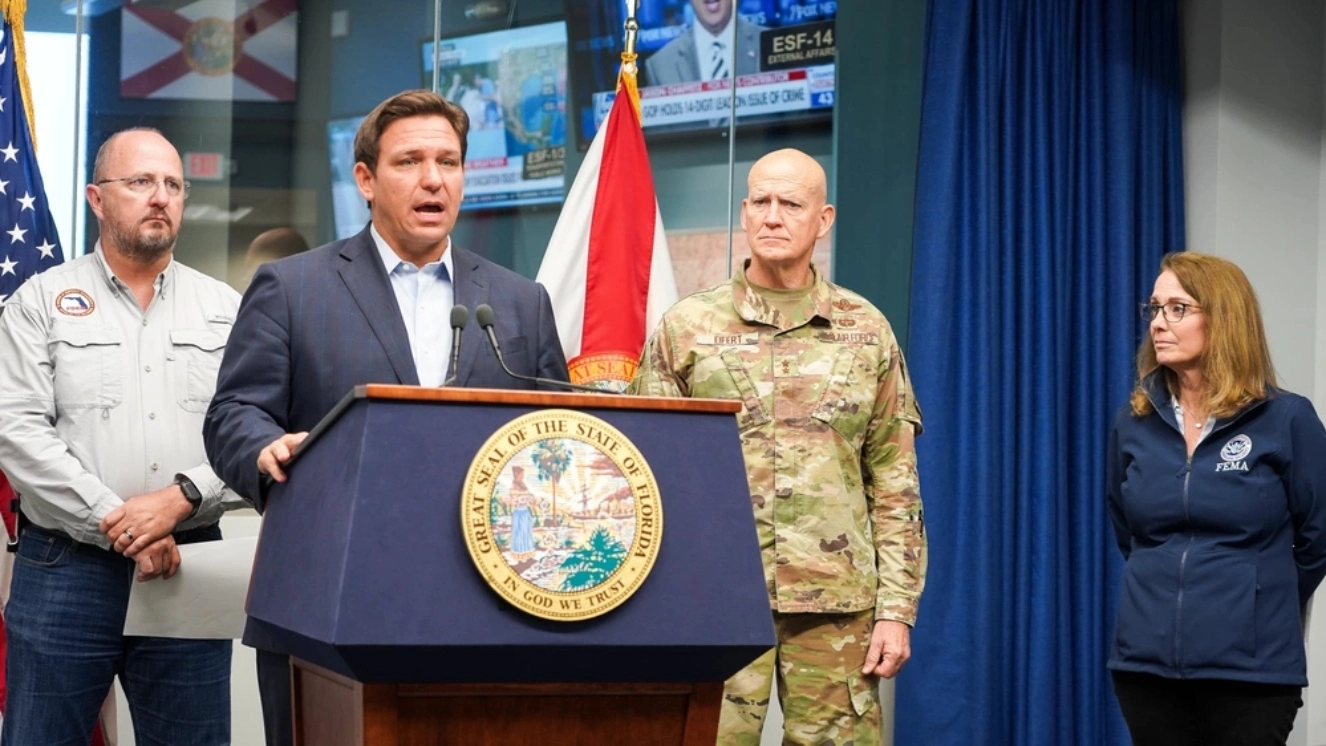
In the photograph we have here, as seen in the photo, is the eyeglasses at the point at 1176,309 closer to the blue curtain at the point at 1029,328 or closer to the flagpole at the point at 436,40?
the blue curtain at the point at 1029,328

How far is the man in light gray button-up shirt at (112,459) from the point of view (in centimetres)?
269

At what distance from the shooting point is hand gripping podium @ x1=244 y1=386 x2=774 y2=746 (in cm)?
149

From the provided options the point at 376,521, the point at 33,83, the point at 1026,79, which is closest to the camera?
the point at 376,521

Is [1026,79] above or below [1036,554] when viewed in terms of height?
above

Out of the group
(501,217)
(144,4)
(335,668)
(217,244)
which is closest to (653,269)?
(501,217)

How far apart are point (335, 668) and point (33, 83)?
316 centimetres

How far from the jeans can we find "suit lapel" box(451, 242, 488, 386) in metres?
1.04

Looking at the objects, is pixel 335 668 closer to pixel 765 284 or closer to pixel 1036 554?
pixel 765 284

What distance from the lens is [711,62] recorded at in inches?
189

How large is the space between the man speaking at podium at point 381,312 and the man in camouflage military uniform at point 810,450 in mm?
597

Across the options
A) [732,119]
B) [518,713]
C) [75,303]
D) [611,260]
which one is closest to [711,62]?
[732,119]

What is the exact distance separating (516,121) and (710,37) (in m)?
0.70

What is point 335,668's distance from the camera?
5.20 ft

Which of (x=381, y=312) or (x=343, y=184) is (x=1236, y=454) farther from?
(x=343, y=184)
